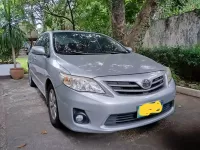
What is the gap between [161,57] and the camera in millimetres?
5090

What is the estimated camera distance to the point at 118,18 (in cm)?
575

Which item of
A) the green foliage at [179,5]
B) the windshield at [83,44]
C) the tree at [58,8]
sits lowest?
the windshield at [83,44]

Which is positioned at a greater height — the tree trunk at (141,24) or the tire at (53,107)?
the tree trunk at (141,24)

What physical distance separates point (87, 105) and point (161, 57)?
3489 millimetres

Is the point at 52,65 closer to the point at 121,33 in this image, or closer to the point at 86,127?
the point at 86,127

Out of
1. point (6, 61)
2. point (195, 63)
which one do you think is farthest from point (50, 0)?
point (195, 63)

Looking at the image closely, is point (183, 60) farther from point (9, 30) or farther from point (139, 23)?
point (9, 30)

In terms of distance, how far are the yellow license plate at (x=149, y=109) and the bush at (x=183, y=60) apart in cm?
251

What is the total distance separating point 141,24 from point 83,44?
261cm

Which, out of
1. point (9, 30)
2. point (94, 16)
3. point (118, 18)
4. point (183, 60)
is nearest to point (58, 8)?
point (94, 16)

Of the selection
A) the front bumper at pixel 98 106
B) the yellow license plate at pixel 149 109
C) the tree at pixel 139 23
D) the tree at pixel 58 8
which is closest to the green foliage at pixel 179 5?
the tree at pixel 139 23

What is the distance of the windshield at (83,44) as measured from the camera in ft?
10.4

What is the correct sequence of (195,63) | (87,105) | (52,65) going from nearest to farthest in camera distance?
1. (87,105)
2. (52,65)
3. (195,63)

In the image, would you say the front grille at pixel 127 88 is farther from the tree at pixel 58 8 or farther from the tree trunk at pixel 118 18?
the tree at pixel 58 8
